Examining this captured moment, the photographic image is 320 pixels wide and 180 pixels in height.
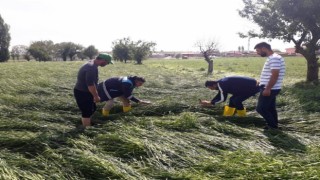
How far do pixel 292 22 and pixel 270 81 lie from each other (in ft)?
27.9

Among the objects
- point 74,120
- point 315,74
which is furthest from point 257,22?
point 74,120

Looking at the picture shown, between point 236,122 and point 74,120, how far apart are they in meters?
2.93

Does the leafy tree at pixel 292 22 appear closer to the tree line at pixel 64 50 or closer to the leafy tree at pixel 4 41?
the tree line at pixel 64 50

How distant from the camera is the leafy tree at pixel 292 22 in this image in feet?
37.0

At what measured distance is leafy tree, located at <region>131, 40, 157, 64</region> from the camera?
45.6 metres

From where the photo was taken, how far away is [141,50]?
45.8m

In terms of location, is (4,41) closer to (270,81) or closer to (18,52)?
(18,52)

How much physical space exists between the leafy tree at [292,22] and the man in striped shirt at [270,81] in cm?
705

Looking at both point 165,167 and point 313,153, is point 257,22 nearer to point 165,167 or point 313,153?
point 313,153

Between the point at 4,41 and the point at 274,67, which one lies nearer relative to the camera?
the point at 274,67

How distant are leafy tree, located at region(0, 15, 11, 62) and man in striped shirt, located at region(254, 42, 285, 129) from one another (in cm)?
5370

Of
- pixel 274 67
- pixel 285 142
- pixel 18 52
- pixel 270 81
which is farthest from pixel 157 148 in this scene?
pixel 18 52

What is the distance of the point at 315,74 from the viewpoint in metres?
13.1

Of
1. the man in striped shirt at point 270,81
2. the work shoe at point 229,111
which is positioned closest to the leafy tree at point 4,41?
the work shoe at point 229,111
